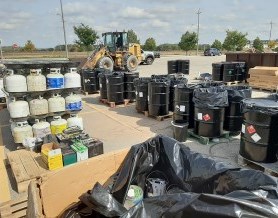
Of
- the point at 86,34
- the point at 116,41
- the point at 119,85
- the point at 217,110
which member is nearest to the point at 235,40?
the point at 86,34

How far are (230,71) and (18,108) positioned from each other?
11013 millimetres

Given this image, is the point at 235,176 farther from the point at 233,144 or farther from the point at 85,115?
the point at 85,115

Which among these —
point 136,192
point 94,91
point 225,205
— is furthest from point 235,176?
point 94,91

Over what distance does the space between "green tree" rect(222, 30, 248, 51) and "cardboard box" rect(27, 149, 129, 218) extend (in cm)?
5474

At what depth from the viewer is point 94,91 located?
12.8 metres

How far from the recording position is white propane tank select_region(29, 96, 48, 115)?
5.95m

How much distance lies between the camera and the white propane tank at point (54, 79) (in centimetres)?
602

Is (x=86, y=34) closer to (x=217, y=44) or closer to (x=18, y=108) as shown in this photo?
(x=18, y=108)

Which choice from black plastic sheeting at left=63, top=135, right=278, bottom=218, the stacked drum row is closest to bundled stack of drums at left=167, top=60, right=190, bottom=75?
the stacked drum row

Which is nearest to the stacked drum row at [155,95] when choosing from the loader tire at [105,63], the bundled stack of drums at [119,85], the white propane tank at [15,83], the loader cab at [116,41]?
the bundled stack of drums at [119,85]

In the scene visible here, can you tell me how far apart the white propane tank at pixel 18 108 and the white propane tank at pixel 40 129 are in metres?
0.36

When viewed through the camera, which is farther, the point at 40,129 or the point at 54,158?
the point at 40,129

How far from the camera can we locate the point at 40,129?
235 inches

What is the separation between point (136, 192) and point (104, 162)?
0.54m
